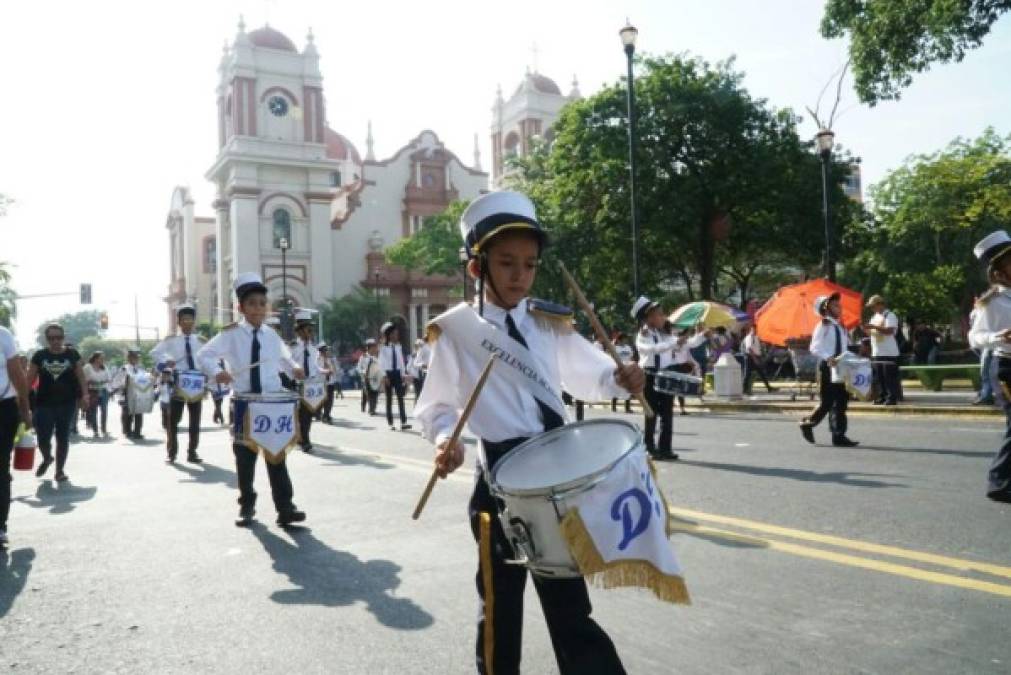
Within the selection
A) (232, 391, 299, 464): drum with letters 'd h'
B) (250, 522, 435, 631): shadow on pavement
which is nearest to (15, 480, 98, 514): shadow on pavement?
(232, 391, 299, 464): drum with letters 'd h'

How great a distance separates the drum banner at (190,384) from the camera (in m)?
12.8

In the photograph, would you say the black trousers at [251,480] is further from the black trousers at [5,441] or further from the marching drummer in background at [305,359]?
the marching drummer in background at [305,359]

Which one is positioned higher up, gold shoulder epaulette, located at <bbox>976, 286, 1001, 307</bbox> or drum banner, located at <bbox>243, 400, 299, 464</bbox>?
gold shoulder epaulette, located at <bbox>976, 286, 1001, 307</bbox>

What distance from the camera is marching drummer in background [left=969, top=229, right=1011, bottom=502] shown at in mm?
6645

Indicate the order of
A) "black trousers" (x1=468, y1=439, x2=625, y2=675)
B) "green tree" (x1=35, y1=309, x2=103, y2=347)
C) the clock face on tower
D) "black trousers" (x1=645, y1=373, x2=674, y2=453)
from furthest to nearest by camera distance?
"green tree" (x1=35, y1=309, x2=103, y2=347) < the clock face on tower < "black trousers" (x1=645, y1=373, x2=674, y2=453) < "black trousers" (x1=468, y1=439, x2=625, y2=675)

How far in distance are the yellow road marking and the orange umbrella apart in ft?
39.7

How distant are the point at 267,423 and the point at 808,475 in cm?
504

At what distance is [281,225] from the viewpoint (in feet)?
192

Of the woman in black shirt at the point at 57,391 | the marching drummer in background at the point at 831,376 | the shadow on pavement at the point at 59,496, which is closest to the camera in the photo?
the shadow on pavement at the point at 59,496

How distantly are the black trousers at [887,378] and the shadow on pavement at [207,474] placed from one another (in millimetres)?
11310

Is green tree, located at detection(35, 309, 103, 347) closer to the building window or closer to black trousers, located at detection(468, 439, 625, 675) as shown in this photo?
the building window

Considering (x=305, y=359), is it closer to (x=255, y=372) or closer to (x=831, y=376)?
(x=255, y=372)

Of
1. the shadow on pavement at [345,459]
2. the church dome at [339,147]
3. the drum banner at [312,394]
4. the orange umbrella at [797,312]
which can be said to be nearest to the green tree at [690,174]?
the orange umbrella at [797,312]

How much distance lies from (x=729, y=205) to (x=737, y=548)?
25.9 m
